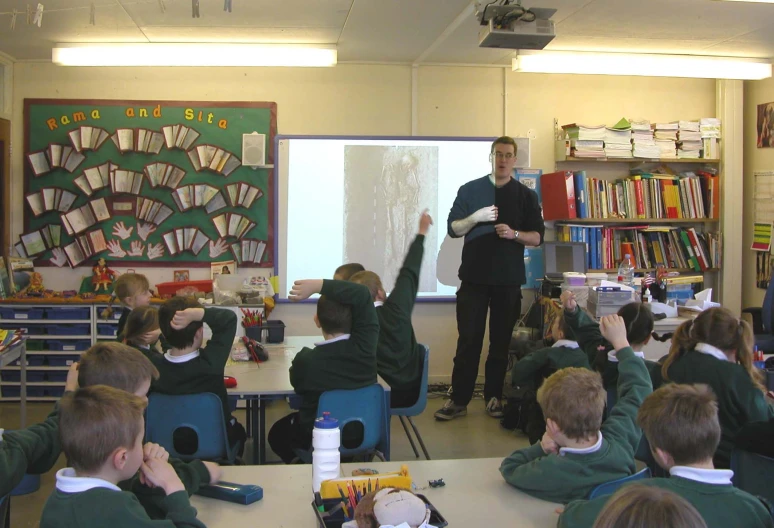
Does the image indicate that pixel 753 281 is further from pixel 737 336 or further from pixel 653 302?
pixel 737 336

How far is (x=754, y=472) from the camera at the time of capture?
2441mm

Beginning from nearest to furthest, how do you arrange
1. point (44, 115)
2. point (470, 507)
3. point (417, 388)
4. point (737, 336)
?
1. point (470, 507)
2. point (737, 336)
3. point (417, 388)
4. point (44, 115)

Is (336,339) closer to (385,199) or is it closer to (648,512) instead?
(648,512)

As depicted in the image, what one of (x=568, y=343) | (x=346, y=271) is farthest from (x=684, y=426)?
(x=346, y=271)

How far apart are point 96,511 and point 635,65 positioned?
524 centimetres

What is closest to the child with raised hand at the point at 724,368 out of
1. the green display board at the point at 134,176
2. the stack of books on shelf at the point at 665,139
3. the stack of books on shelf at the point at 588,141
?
the stack of books on shelf at the point at 588,141

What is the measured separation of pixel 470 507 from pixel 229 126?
4.90 m

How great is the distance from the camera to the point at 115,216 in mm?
6258

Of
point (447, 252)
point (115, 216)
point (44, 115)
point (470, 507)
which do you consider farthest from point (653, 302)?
point (44, 115)

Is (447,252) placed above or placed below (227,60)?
below

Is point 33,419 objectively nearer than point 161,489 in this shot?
No

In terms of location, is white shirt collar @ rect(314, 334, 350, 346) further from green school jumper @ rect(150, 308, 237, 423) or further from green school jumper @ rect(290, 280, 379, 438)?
green school jumper @ rect(150, 308, 237, 423)

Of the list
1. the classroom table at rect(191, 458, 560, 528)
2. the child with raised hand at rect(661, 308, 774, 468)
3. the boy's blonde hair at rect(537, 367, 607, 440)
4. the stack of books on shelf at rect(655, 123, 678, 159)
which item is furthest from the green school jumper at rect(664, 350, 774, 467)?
the stack of books on shelf at rect(655, 123, 678, 159)

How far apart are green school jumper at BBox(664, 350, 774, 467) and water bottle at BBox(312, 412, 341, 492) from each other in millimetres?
1689
